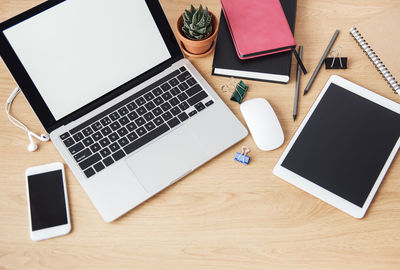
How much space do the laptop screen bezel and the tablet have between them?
1.29 ft

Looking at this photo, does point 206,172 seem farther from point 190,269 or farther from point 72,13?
point 72,13

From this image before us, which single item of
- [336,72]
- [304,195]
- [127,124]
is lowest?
[304,195]

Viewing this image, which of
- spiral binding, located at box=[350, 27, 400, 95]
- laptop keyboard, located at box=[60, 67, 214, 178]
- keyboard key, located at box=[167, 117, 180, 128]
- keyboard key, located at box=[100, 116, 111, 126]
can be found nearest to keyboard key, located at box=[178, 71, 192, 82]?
laptop keyboard, located at box=[60, 67, 214, 178]

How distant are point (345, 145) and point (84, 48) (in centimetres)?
67

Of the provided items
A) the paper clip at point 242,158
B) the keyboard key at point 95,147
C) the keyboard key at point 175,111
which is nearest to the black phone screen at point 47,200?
the keyboard key at point 95,147

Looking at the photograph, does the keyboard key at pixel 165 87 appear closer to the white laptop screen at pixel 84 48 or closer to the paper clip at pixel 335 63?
the white laptop screen at pixel 84 48

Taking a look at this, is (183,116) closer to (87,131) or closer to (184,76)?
(184,76)

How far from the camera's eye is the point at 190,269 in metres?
0.79

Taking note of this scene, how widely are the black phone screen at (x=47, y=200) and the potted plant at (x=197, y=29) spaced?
0.46 metres

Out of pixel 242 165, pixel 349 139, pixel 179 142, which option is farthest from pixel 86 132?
pixel 349 139

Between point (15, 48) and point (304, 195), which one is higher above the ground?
point (15, 48)

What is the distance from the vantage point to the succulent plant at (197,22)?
0.84 meters

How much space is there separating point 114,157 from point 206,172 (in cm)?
23

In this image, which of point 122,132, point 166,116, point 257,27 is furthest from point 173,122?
point 257,27
